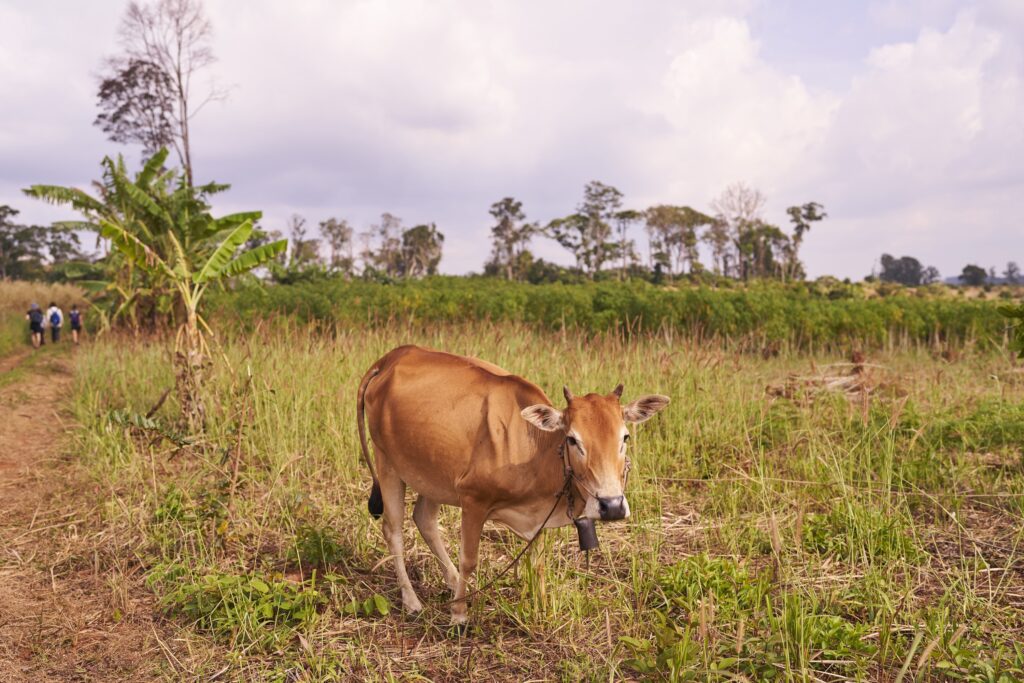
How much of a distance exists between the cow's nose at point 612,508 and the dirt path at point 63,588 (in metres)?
2.33

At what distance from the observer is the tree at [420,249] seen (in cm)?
6750

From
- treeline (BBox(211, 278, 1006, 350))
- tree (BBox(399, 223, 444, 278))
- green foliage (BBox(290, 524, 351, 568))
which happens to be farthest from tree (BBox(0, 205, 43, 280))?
green foliage (BBox(290, 524, 351, 568))

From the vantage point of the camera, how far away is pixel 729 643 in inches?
136

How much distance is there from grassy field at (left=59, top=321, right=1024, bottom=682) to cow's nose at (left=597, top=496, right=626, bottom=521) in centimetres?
47

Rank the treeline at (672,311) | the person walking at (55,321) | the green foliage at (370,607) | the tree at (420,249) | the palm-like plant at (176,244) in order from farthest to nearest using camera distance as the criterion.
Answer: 1. the tree at (420,249)
2. the person walking at (55,321)
3. the treeline at (672,311)
4. the palm-like plant at (176,244)
5. the green foliage at (370,607)

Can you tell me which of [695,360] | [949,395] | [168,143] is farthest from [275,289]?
[949,395]

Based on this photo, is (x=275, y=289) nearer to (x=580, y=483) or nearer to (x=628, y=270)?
(x=580, y=483)

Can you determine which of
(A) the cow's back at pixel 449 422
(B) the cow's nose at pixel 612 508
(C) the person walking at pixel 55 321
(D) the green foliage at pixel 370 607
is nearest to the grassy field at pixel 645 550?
(D) the green foliage at pixel 370 607

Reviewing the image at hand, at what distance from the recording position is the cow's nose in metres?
3.01

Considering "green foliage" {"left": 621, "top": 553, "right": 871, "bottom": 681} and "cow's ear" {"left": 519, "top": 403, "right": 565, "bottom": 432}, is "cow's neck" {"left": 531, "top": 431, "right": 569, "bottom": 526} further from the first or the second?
"green foliage" {"left": 621, "top": 553, "right": 871, "bottom": 681}

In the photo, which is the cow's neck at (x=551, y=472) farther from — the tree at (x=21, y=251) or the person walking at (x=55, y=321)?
the tree at (x=21, y=251)

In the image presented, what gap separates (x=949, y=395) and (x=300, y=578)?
290 inches

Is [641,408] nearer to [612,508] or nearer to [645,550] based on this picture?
[612,508]

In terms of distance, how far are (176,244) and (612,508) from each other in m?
6.91
